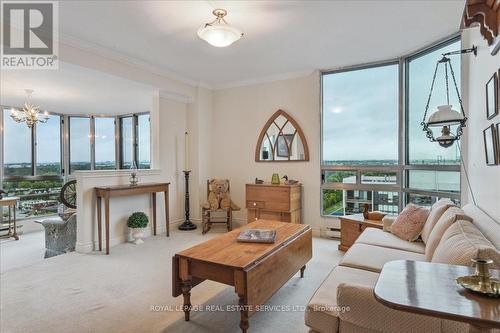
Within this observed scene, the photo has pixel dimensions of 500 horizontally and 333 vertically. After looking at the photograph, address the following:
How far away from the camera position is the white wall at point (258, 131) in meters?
4.66

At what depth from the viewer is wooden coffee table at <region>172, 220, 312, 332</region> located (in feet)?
6.13

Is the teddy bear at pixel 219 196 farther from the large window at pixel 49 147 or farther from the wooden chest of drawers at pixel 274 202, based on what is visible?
the large window at pixel 49 147

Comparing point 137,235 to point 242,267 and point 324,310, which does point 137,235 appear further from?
point 324,310

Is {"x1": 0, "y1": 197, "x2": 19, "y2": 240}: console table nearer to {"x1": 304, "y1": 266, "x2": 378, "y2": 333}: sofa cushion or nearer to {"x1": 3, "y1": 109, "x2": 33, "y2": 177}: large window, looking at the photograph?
{"x1": 3, "y1": 109, "x2": 33, "y2": 177}: large window

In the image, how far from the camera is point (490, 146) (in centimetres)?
201

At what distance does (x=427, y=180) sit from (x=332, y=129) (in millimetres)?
1593

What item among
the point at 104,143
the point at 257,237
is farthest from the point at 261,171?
the point at 104,143

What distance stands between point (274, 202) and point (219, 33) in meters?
2.71

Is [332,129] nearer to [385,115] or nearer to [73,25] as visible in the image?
[385,115]

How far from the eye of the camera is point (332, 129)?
4625 millimetres

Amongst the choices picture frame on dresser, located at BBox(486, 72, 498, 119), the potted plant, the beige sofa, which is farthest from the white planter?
picture frame on dresser, located at BBox(486, 72, 498, 119)

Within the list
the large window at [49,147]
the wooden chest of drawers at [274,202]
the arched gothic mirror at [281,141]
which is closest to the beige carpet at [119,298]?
the wooden chest of drawers at [274,202]

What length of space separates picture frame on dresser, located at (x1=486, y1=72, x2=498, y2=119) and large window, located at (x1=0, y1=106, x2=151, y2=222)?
643 centimetres

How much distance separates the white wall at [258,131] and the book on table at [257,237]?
2.29 metres
